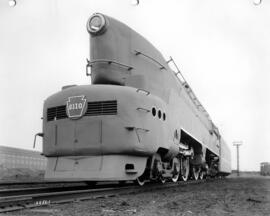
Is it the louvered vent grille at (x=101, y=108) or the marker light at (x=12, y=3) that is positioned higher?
the marker light at (x=12, y=3)

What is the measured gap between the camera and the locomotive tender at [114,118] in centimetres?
876

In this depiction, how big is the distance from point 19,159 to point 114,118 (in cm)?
1950

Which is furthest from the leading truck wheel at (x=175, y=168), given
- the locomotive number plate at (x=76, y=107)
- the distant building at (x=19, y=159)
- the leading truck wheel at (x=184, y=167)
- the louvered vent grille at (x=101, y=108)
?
the distant building at (x=19, y=159)

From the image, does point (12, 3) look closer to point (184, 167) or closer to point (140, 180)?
point (140, 180)

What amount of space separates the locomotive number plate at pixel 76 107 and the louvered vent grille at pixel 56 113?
0.70 ft

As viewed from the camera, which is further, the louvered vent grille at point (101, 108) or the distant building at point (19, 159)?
the distant building at point (19, 159)

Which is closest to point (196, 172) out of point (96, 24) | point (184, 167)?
point (184, 167)

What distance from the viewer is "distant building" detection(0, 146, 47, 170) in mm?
24453

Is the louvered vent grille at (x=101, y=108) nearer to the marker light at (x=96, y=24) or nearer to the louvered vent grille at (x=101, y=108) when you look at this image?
the louvered vent grille at (x=101, y=108)

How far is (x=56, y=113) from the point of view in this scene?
9.59 meters

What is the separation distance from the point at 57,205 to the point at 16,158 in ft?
71.7

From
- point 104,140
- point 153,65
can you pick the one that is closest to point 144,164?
point 104,140

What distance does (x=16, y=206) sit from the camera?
5.14 metres

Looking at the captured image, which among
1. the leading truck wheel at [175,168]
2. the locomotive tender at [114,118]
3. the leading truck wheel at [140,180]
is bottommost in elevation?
the leading truck wheel at [140,180]
